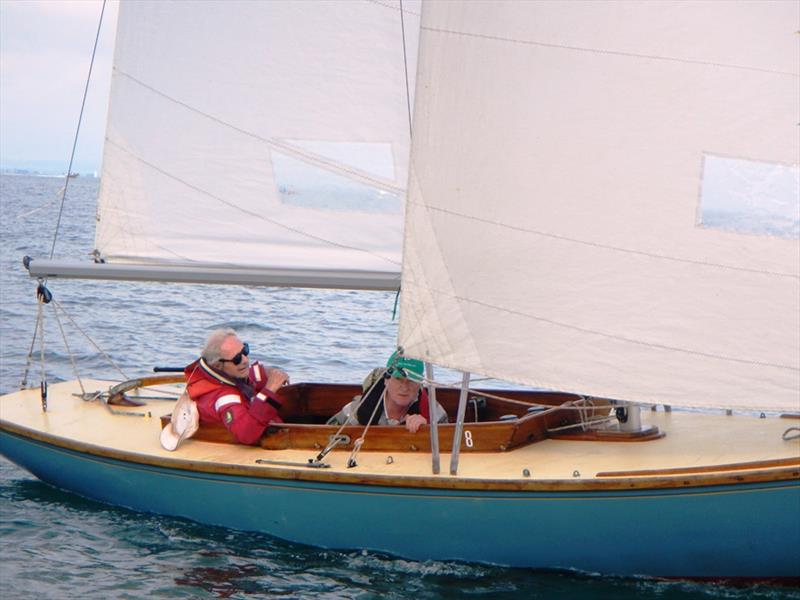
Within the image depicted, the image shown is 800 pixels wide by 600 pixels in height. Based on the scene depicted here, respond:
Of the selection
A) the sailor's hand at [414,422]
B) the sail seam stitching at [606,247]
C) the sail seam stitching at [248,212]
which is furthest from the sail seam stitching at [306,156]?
the sailor's hand at [414,422]

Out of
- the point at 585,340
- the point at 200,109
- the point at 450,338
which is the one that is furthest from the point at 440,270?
the point at 200,109

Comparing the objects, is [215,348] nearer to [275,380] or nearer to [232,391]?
[232,391]

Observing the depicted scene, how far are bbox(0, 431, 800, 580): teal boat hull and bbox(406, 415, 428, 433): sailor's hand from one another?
44 centimetres

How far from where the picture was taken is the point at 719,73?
18.4 feet

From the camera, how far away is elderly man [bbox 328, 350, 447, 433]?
6605mm

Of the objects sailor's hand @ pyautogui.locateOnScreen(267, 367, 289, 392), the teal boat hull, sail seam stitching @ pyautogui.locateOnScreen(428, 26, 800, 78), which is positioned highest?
sail seam stitching @ pyautogui.locateOnScreen(428, 26, 800, 78)

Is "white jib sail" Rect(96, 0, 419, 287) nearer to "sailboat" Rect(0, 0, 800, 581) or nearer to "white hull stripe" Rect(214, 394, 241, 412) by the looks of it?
"sailboat" Rect(0, 0, 800, 581)

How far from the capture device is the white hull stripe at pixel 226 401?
683cm

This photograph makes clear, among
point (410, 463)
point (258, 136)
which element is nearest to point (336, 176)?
point (258, 136)

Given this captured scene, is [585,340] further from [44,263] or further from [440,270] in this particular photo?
[44,263]

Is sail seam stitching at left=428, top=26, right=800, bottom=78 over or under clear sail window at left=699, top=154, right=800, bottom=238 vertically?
over

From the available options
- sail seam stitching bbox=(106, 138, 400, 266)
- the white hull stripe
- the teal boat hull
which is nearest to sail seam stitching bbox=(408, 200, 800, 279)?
the teal boat hull

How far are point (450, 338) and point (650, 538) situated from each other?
4.35 feet

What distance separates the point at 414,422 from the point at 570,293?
1.24 metres
